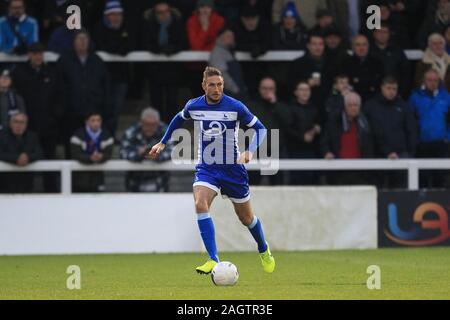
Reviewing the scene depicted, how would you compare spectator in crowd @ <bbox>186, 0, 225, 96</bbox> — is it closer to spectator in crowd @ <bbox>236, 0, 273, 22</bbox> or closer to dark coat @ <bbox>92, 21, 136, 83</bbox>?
spectator in crowd @ <bbox>236, 0, 273, 22</bbox>

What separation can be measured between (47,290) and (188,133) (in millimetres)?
6281

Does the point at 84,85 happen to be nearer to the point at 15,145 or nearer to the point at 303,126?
the point at 15,145

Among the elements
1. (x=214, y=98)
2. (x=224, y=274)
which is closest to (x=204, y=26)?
(x=214, y=98)

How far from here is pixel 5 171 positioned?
665 inches

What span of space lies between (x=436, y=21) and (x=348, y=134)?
8.60 feet

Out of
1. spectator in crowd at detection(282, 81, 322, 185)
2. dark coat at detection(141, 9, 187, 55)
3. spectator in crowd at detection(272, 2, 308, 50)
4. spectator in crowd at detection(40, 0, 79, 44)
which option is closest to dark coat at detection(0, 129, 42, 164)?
spectator in crowd at detection(40, 0, 79, 44)

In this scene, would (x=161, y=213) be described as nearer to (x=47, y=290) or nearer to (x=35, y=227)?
(x=35, y=227)

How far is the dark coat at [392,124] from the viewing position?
17047 millimetres

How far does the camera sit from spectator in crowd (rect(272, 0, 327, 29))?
1850cm

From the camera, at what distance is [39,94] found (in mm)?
17000

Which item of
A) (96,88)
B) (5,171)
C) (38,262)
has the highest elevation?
(96,88)

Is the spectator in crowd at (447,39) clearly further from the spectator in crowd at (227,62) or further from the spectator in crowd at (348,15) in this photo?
the spectator in crowd at (227,62)
